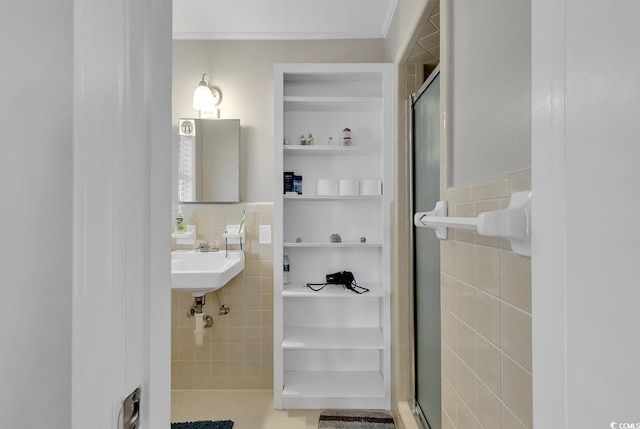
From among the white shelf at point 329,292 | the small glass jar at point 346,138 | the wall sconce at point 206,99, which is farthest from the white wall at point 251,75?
the white shelf at point 329,292

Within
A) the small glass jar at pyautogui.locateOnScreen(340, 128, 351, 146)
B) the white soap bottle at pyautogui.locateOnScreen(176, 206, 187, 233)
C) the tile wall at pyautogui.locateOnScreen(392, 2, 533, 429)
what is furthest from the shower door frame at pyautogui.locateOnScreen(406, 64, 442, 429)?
the white soap bottle at pyautogui.locateOnScreen(176, 206, 187, 233)

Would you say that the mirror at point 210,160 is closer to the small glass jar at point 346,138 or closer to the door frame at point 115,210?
the small glass jar at point 346,138

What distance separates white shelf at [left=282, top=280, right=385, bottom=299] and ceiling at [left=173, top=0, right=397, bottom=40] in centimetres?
166

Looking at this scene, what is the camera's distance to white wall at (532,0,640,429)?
0.76 feet

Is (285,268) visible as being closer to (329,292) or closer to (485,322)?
(329,292)

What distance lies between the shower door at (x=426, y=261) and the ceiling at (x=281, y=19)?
0.63m

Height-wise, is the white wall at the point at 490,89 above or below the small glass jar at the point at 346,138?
below

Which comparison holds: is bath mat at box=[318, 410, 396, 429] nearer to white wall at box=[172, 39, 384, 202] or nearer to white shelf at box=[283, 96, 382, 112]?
white wall at box=[172, 39, 384, 202]

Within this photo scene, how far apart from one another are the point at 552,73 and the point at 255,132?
6.99ft

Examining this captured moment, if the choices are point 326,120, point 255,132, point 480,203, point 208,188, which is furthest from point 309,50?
point 480,203

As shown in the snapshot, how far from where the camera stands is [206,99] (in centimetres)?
222

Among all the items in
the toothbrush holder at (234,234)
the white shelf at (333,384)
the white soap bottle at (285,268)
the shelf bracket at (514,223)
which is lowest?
the white shelf at (333,384)

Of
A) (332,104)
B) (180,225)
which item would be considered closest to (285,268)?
(180,225)

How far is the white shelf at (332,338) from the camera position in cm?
197
